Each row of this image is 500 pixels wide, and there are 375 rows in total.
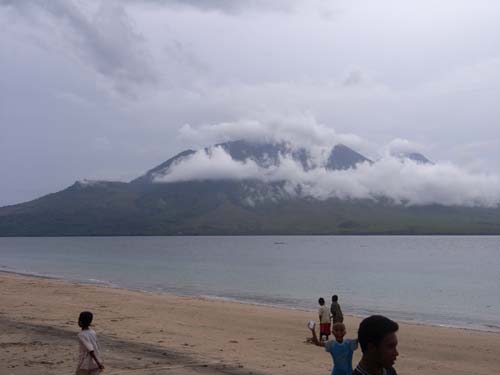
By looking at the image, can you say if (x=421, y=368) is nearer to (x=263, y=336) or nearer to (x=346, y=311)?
(x=263, y=336)

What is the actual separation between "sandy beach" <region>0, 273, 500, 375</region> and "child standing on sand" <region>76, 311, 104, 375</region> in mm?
3471

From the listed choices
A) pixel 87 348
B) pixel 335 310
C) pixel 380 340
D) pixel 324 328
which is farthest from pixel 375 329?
pixel 324 328

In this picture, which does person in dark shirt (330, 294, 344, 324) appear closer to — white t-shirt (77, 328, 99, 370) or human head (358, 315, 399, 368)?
white t-shirt (77, 328, 99, 370)

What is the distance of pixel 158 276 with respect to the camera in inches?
2366

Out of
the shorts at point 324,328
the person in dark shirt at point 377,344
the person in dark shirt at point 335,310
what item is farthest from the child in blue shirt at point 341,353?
the shorts at point 324,328

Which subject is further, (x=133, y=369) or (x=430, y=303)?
(x=430, y=303)

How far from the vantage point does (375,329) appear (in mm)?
3764

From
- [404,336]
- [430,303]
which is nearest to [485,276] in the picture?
[430,303]

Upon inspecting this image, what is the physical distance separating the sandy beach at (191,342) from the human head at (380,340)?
9.12 metres

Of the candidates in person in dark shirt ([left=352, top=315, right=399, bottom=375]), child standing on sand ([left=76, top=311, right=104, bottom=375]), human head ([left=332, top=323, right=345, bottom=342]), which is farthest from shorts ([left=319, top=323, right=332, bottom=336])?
person in dark shirt ([left=352, top=315, right=399, bottom=375])

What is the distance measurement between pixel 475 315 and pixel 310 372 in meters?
24.3

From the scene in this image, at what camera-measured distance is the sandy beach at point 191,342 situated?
13234 mm

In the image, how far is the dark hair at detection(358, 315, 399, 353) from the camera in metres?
3.75

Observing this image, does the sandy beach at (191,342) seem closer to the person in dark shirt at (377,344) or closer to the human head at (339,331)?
the human head at (339,331)
